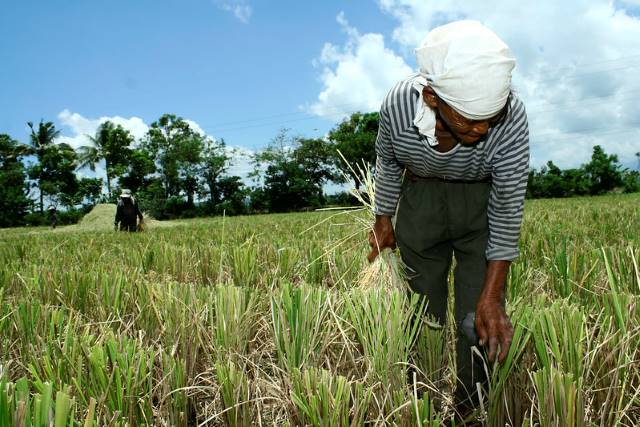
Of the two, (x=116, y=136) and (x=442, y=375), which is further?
(x=116, y=136)

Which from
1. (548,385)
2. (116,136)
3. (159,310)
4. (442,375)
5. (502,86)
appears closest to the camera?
(548,385)

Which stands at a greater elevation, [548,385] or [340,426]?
[548,385]

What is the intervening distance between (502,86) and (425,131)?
1.10 feet

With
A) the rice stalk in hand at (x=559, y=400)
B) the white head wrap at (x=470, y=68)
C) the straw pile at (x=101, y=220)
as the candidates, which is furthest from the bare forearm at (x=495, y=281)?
the straw pile at (x=101, y=220)

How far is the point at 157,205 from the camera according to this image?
1468 inches

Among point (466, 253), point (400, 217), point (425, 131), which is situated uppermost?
point (425, 131)

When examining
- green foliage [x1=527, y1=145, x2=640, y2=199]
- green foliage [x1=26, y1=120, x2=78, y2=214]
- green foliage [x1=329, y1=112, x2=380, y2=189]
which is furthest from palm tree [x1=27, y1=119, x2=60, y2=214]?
green foliage [x1=527, y1=145, x2=640, y2=199]

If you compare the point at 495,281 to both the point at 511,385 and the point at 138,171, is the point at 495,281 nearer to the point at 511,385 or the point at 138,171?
the point at 511,385

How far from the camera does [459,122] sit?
1599 millimetres

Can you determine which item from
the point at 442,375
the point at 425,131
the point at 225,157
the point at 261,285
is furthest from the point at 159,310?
the point at 225,157

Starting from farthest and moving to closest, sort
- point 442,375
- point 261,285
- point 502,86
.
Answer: point 261,285, point 442,375, point 502,86

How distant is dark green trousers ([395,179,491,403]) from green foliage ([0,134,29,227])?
38928 mm

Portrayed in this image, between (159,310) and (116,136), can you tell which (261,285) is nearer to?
(159,310)

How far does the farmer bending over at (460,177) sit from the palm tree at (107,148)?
44.7m
